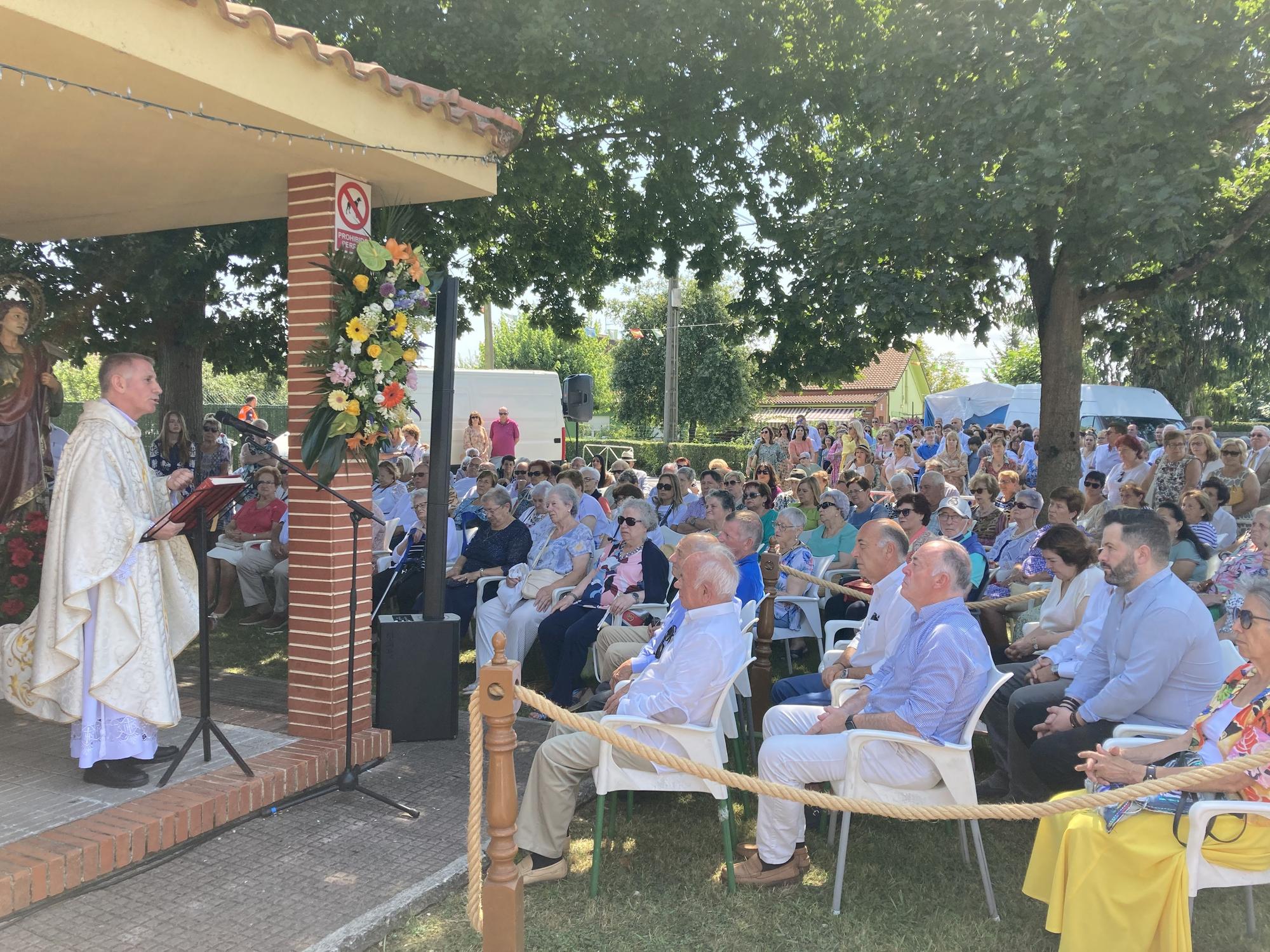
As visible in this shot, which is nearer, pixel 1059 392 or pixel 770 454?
pixel 1059 392

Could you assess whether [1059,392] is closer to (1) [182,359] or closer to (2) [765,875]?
(2) [765,875]

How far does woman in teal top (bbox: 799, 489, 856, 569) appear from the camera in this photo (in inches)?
310

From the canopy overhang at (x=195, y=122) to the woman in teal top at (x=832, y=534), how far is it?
13.5 feet

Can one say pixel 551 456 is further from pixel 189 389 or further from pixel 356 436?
pixel 356 436

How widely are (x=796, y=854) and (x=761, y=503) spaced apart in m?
4.69

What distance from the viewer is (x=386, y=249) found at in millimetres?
4992

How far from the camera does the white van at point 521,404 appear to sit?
20141 mm

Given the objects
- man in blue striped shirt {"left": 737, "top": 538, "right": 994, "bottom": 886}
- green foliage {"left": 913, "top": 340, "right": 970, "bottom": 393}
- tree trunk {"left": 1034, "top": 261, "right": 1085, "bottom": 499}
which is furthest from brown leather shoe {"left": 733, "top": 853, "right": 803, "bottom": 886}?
green foliage {"left": 913, "top": 340, "right": 970, "bottom": 393}

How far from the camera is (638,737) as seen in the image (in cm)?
389

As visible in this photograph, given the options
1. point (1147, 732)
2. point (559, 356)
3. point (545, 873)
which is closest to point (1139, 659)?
point (1147, 732)

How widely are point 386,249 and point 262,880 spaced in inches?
123

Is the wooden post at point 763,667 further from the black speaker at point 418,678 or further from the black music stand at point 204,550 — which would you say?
the black music stand at point 204,550

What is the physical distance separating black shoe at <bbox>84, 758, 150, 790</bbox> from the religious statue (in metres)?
2.18

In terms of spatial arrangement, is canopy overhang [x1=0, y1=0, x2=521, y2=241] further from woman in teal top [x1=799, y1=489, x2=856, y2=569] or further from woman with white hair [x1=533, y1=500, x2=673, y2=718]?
woman in teal top [x1=799, y1=489, x2=856, y2=569]
